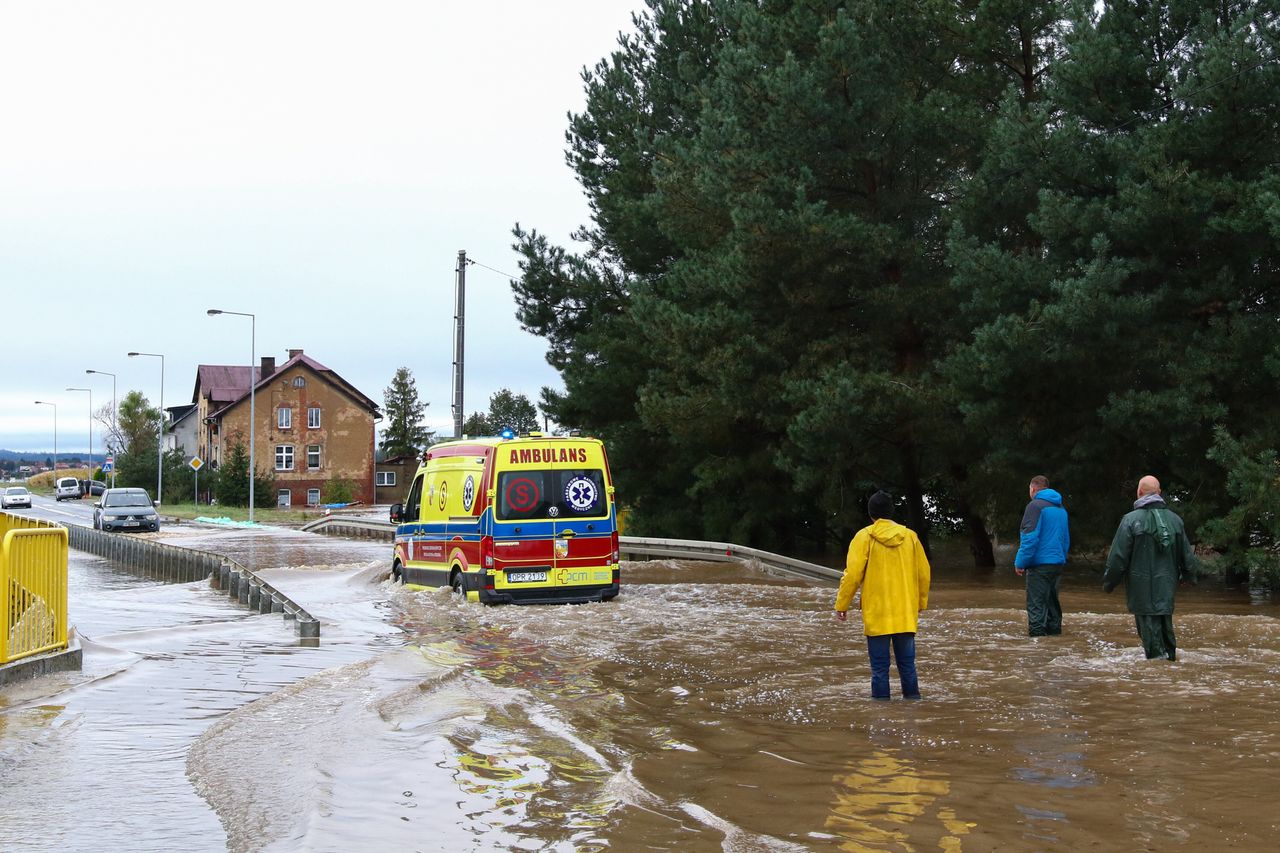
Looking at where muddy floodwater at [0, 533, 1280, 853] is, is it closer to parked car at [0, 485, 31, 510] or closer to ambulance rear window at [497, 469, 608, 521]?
ambulance rear window at [497, 469, 608, 521]

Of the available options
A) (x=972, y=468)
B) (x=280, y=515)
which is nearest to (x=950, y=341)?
(x=972, y=468)

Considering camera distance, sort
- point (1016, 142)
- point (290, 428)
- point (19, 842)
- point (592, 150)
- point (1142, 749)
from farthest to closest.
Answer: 1. point (290, 428)
2. point (592, 150)
3. point (1016, 142)
4. point (1142, 749)
5. point (19, 842)

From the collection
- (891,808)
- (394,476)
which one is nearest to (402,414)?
(394,476)

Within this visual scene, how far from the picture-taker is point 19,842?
594 cm

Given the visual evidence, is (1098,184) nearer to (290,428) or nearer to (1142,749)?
(1142,749)

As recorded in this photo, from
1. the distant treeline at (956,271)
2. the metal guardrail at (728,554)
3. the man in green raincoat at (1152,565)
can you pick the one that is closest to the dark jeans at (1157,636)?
the man in green raincoat at (1152,565)

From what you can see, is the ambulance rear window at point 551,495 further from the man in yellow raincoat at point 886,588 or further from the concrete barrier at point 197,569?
the man in yellow raincoat at point 886,588

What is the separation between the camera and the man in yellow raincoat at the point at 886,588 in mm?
9789

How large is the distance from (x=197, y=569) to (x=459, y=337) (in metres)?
8.35

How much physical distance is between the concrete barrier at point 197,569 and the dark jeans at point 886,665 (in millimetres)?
6857

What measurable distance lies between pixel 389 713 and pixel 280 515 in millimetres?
64490

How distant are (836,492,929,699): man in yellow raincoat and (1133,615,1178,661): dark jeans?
2830 mm

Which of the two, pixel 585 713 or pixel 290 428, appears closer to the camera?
pixel 585 713

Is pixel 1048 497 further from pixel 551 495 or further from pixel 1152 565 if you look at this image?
pixel 551 495
